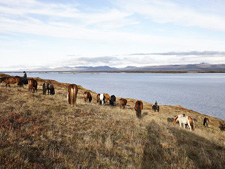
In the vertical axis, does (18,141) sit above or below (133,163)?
above

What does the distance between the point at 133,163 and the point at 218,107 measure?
162 feet

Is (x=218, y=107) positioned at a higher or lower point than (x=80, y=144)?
lower

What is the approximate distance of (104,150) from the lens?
7.75 meters

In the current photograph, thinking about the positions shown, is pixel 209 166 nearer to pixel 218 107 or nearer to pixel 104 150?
pixel 104 150

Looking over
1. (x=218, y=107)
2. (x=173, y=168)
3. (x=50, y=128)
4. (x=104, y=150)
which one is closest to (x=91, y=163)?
(x=104, y=150)

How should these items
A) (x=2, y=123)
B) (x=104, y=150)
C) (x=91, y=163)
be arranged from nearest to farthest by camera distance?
(x=91, y=163), (x=104, y=150), (x=2, y=123)

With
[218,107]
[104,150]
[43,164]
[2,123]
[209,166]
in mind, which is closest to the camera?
[43,164]

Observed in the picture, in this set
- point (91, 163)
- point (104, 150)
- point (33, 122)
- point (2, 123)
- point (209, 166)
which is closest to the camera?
point (91, 163)

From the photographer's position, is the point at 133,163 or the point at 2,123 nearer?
the point at 133,163

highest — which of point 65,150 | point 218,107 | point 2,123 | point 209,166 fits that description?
point 2,123

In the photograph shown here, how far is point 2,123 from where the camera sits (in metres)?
9.20

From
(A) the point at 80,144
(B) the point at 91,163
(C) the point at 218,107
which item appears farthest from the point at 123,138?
(C) the point at 218,107

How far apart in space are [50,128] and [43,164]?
12.5 feet

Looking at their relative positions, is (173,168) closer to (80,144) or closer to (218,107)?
(80,144)
